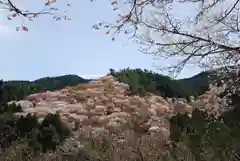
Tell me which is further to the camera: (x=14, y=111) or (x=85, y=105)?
(x=85, y=105)

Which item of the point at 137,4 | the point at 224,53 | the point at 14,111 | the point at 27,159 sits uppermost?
the point at 137,4

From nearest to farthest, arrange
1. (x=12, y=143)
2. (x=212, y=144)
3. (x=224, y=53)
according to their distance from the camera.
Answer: (x=212, y=144)
(x=12, y=143)
(x=224, y=53)

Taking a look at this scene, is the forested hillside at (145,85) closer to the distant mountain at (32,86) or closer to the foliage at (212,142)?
the distant mountain at (32,86)

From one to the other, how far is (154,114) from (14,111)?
2.10 meters

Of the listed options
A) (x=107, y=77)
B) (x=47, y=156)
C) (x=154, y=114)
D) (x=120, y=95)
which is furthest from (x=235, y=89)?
(x=47, y=156)

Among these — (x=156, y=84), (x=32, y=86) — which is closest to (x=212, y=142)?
(x=156, y=84)

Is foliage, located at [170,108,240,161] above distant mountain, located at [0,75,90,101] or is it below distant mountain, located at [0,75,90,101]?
below

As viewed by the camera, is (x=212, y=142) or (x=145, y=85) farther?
(x=145, y=85)

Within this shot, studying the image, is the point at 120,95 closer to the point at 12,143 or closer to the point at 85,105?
the point at 85,105

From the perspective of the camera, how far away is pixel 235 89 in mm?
6902

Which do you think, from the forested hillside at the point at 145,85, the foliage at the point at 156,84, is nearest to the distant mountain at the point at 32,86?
the forested hillside at the point at 145,85

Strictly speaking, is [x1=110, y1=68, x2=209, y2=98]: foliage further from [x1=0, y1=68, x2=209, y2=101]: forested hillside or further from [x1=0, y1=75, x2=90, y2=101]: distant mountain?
[x1=0, y1=75, x2=90, y2=101]: distant mountain

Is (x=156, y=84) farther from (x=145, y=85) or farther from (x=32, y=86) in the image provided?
(x=32, y=86)

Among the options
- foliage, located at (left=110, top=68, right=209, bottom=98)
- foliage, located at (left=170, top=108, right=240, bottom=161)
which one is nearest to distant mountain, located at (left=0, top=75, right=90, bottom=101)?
foliage, located at (left=110, top=68, right=209, bottom=98)
